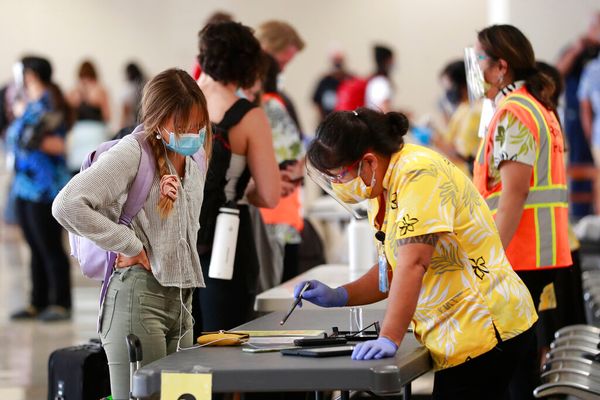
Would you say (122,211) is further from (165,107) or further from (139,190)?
(165,107)

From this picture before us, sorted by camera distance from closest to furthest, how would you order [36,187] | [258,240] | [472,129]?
[258,240]
[472,129]
[36,187]

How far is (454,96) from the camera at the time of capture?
742 centimetres

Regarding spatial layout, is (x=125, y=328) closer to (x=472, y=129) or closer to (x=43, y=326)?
(x=472, y=129)

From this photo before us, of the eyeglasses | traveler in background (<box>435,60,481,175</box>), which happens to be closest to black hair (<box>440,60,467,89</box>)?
traveler in background (<box>435,60,481,175</box>)

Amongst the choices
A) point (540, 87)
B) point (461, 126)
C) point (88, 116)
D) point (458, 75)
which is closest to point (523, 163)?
point (540, 87)

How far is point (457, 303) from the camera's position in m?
2.65

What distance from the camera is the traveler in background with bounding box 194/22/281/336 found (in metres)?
3.81

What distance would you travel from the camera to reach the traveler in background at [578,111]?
9.80 metres

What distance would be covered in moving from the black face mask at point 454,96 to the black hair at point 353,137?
163 inches

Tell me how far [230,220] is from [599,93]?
6.10m

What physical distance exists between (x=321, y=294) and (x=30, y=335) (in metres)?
4.78

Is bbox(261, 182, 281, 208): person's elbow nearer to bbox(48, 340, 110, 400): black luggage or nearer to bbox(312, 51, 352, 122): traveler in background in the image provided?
bbox(48, 340, 110, 400): black luggage

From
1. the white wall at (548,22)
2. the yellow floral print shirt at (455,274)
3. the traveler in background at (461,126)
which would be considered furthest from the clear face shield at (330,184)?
the white wall at (548,22)

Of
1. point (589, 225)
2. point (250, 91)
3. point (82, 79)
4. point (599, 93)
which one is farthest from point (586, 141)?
point (250, 91)
